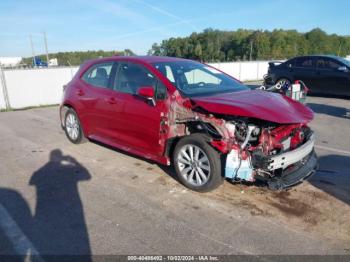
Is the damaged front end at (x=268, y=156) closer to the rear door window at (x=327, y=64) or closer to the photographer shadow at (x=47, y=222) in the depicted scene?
the photographer shadow at (x=47, y=222)

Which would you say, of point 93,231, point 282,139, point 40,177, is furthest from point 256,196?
point 40,177

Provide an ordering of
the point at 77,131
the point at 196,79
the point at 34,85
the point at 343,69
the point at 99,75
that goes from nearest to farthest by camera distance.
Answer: the point at 196,79
the point at 99,75
the point at 77,131
the point at 343,69
the point at 34,85

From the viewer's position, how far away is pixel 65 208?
12.6 feet

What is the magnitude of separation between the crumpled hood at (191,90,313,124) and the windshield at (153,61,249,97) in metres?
0.32

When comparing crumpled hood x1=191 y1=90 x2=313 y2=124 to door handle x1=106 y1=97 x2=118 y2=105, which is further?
door handle x1=106 y1=97 x2=118 y2=105

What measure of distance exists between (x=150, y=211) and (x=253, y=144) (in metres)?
1.49

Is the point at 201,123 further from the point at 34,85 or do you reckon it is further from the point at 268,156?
the point at 34,85

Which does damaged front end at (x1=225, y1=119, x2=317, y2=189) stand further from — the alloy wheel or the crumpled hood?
the alloy wheel

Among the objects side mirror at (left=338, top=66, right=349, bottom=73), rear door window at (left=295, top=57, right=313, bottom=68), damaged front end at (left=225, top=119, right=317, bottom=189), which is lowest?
damaged front end at (left=225, top=119, right=317, bottom=189)

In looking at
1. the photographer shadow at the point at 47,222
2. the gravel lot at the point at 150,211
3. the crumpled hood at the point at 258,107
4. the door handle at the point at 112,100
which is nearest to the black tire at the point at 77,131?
the gravel lot at the point at 150,211

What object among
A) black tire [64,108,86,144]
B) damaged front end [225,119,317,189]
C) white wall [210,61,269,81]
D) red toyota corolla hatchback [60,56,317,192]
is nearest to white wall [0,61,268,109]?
black tire [64,108,86,144]

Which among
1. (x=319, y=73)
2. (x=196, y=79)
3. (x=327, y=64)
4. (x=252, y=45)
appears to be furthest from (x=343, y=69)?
(x=252, y=45)

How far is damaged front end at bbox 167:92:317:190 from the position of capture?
3.81 m

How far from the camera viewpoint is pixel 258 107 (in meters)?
3.90
